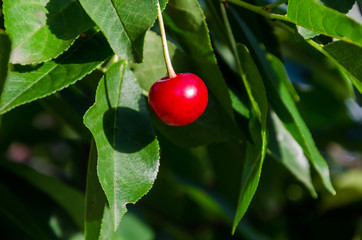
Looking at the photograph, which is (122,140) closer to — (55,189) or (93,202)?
(93,202)

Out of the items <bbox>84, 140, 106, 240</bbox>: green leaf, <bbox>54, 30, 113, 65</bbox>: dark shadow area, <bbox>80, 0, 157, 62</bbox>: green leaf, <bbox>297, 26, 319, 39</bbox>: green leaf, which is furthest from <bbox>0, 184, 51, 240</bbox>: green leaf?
<bbox>297, 26, 319, 39</bbox>: green leaf

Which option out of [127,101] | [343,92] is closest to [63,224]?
[127,101]

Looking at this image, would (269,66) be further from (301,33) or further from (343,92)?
(343,92)

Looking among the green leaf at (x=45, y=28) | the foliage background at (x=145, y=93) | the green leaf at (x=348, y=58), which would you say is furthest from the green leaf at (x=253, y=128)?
the green leaf at (x=45, y=28)

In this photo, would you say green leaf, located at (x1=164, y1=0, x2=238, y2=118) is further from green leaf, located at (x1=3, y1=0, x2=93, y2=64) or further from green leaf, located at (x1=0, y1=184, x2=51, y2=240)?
green leaf, located at (x1=0, y1=184, x2=51, y2=240)

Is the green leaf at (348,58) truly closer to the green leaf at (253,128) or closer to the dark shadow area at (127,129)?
the green leaf at (253,128)

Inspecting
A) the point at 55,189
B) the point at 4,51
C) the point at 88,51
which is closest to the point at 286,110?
the point at 88,51

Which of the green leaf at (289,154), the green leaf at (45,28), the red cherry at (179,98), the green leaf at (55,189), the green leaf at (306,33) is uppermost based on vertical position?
the green leaf at (45,28)
